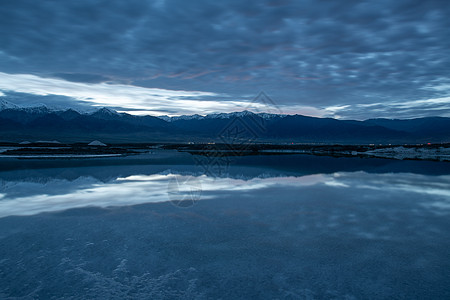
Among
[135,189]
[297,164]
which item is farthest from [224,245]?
[297,164]

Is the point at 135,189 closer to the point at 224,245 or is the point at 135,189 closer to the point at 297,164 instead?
the point at 224,245

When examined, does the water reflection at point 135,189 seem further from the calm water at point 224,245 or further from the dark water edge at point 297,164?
the dark water edge at point 297,164

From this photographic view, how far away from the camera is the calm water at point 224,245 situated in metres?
5.98

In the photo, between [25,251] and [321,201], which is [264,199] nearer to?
[321,201]

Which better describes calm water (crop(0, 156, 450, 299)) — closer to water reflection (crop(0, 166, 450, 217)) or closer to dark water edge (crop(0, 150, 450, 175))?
water reflection (crop(0, 166, 450, 217))

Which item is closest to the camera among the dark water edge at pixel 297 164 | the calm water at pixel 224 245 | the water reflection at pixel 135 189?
the calm water at pixel 224 245

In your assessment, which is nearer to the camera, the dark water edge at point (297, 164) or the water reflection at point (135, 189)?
the water reflection at point (135, 189)

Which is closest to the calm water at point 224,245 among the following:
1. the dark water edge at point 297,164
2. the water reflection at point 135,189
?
the water reflection at point 135,189

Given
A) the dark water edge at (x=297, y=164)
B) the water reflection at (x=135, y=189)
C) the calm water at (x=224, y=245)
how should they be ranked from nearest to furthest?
the calm water at (x=224, y=245) → the water reflection at (x=135, y=189) → the dark water edge at (x=297, y=164)

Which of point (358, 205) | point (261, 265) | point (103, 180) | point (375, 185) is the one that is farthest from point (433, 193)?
point (103, 180)

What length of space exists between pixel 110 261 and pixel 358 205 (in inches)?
387

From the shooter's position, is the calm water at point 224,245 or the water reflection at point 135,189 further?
the water reflection at point 135,189

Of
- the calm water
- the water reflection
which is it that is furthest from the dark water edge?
the calm water

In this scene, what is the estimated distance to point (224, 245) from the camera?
8078 mm
